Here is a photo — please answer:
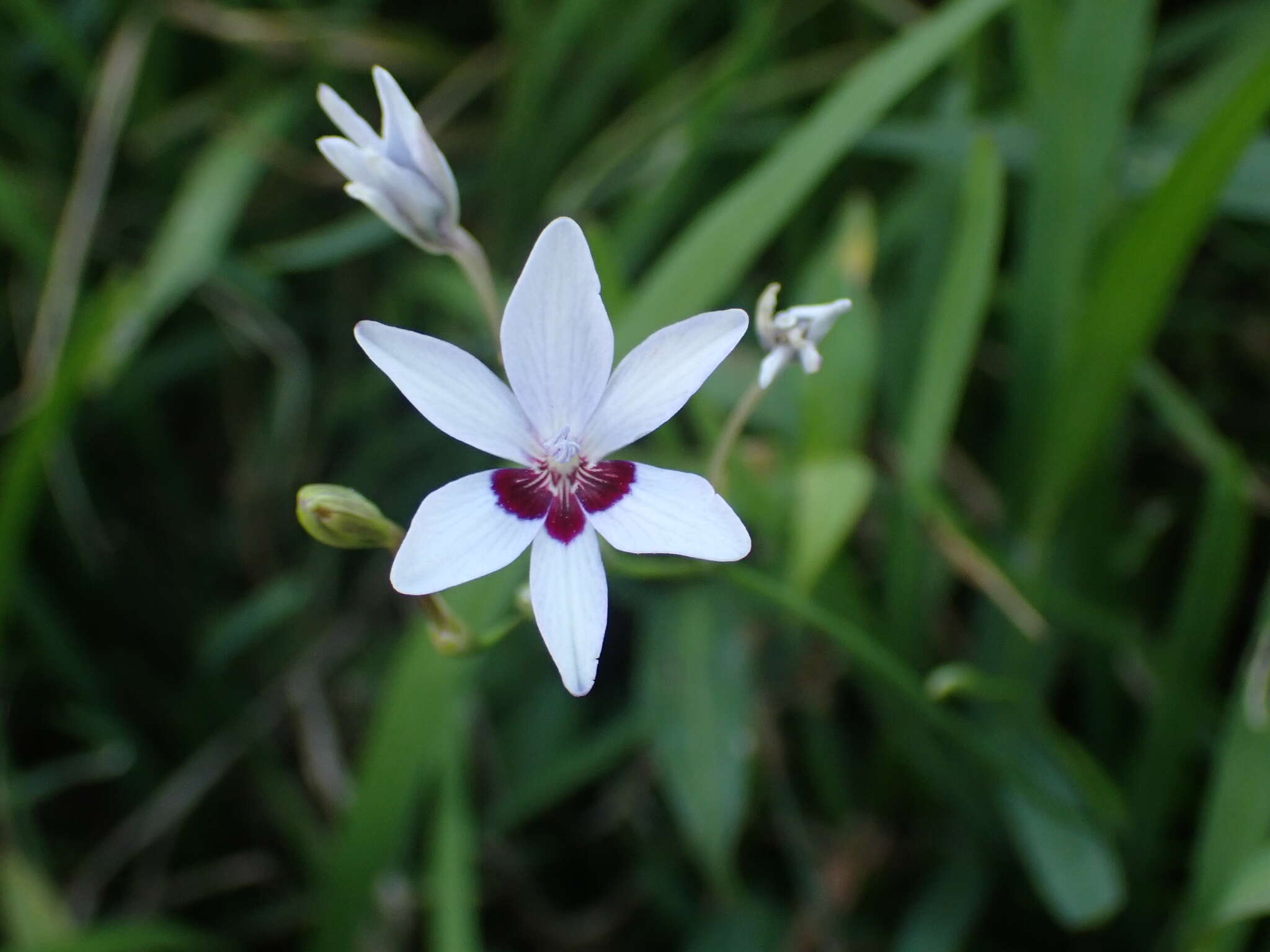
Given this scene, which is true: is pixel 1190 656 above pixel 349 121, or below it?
below

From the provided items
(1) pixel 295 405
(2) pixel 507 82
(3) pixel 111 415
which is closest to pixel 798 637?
(1) pixel 295 405

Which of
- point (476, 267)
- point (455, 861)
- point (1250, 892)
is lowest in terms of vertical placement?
point (1250, 892)

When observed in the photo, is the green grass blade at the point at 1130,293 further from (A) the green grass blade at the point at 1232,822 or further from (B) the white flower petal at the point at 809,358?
(B) the white flower petal at the point at 809,358

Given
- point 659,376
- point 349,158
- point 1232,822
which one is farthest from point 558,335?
point 1232,822

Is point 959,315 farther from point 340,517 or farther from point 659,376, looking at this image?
point 340,517

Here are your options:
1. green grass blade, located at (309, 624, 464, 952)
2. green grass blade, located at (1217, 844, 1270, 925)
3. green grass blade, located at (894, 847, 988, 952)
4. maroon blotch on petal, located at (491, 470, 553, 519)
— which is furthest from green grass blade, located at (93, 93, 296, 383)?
green grass blade, located at (1217, 844, 1270, 925)

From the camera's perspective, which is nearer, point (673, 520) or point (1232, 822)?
point (673, 520)
